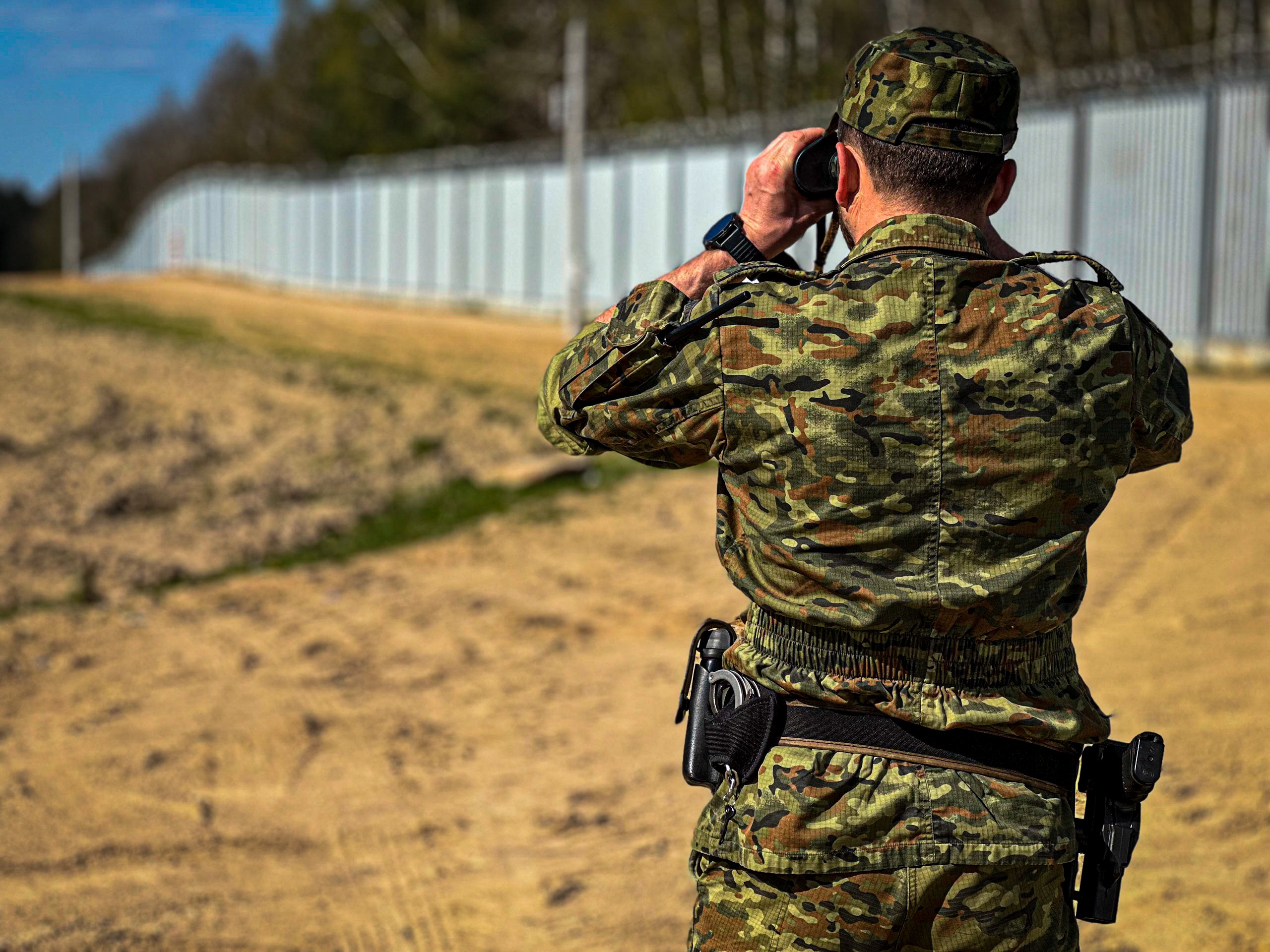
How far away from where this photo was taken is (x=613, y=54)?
130ft

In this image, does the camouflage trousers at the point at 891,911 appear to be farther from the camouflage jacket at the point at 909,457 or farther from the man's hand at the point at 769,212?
the man's hand at the point at 769,212

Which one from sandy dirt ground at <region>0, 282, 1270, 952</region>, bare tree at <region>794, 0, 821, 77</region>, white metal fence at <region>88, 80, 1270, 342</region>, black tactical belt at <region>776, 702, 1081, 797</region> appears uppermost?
bare tree at <region>794, 0, 821, 77</region>

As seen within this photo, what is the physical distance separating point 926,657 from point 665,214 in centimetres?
1997

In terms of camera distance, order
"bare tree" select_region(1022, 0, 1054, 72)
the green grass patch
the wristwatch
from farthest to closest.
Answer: "bare tree" select_region(1022, 0, 1054, 72)
the green grass patch
the wristwatch

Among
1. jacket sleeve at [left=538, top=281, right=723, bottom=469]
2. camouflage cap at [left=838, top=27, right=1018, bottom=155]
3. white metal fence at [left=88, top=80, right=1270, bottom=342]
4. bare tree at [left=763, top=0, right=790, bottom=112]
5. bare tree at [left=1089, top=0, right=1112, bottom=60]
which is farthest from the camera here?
bare tree at [left=763, top=0, right=790, bottom=112]

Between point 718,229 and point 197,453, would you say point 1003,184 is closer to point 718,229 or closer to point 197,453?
point 718,229

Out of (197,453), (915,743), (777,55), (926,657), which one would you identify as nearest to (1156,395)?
(926,657)

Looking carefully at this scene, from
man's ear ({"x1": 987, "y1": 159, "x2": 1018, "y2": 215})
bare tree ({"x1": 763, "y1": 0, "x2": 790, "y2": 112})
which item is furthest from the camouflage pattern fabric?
bare tree ({"x1": 763, "y1": 0, "x2": 790, "y2": 112})

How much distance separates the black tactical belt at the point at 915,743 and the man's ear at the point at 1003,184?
744mm

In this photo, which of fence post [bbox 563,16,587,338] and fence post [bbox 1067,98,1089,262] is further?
fence post [bbox 563,16,587,338]

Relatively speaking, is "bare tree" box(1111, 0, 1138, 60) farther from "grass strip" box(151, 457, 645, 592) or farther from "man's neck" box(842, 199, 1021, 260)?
"man's neck" box(842, 199, 1021, 260)

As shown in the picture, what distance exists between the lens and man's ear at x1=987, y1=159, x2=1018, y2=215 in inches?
79.3

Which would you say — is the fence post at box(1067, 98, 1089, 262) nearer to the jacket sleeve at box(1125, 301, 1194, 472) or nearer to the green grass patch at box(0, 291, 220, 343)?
the green grass patch at box(0, 291, 220, 343)

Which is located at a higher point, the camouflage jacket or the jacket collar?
the jacket collar
